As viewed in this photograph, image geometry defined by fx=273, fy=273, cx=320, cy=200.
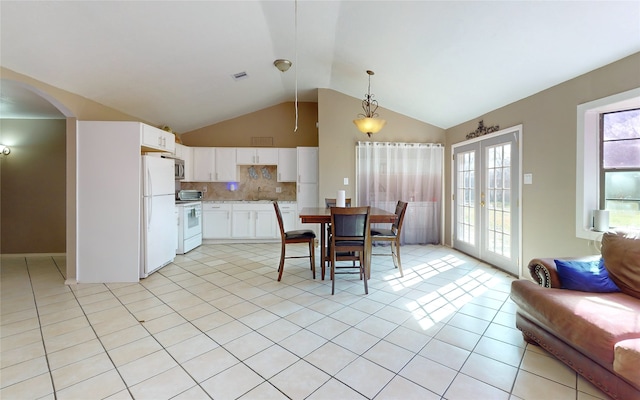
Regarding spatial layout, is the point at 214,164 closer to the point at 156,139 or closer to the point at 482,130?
the point at 156,139

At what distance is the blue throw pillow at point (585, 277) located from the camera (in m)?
1.96

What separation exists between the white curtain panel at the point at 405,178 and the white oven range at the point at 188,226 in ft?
10.3

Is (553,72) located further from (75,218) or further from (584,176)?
(75,218)

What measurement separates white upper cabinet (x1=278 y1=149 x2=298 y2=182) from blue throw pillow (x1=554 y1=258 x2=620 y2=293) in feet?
15.1

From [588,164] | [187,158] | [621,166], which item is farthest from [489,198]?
[187,158]

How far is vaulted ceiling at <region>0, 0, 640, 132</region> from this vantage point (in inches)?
89.7

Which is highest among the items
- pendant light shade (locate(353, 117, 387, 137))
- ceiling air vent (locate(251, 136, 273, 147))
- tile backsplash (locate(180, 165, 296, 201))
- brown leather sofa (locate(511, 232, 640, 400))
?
ceiling air vent (locate(251, 136, 273, 147))

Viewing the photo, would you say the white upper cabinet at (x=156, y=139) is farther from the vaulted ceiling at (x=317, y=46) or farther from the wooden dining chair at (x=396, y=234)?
the wooden dining chair at (x=396, y=234)

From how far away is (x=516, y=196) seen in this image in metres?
3.56

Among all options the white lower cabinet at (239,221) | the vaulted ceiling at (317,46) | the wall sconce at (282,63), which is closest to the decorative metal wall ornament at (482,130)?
the vaulted ceiling at (317,46)

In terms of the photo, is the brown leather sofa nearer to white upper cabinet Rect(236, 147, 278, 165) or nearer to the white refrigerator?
the white refrigerator

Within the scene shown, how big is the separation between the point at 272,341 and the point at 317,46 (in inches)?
141

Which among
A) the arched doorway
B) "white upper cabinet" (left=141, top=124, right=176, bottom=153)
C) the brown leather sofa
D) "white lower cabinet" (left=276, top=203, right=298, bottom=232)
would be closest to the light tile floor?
the brown leather sofa

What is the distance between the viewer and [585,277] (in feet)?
6.51
